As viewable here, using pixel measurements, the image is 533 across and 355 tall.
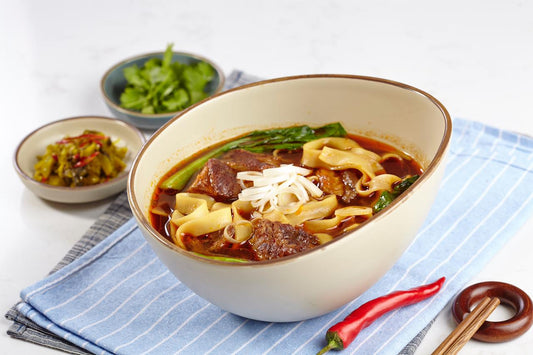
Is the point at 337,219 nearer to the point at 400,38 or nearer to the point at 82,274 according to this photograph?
the point at 82,274

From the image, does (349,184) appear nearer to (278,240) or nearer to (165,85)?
(278,240)

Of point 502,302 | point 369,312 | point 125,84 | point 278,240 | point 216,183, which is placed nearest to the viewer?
point 278,240


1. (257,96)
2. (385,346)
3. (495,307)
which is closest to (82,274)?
(257,96)

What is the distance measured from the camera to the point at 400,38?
726cm

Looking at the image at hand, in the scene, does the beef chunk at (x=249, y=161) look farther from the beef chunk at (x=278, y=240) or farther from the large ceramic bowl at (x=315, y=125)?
the beef chunk at (x=278, y=240)

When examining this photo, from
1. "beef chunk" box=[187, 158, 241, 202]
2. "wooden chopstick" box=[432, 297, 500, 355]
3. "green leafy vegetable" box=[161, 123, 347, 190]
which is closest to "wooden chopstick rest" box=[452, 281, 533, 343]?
"wooden chopstick" box=[432, 297, 500, 355]

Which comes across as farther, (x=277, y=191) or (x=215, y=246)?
(x=277, y=191)

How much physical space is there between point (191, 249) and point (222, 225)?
0.72 ft

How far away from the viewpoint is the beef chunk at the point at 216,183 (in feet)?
13.5

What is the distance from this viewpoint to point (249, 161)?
14.4 feet

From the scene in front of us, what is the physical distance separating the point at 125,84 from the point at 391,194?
3.48 m

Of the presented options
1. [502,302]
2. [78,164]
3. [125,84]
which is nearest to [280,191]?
[502,302]

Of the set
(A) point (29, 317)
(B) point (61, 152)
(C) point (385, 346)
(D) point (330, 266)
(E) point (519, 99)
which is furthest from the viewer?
(E) point (519, 99)

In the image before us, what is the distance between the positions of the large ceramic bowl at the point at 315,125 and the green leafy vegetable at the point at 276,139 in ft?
0.19
